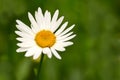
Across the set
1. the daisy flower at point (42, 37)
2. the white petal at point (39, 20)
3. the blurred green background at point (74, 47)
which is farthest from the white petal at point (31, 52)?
the blurred green background at point (74, 47)

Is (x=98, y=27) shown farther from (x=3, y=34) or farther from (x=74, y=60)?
(x=3, y=34)

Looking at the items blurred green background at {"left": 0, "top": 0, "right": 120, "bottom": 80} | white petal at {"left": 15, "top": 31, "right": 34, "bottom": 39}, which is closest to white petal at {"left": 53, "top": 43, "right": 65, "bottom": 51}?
white petal at {"left": 15, "top": 31, "right": 34, "bottom": 39}

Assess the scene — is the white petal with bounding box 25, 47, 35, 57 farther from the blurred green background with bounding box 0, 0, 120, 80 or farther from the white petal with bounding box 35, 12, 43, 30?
the blurred green background with bounding box 0, 0, 120, 80

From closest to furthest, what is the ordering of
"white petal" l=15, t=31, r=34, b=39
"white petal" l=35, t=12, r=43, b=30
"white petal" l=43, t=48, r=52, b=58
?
"white petal" l=43, t=48, r=52, b=58, "white petal" l=15, t=31, r=34, b=39, "white petal" l=35, t=12, r=43, b=30

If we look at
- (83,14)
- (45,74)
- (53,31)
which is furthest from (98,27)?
(53,31)

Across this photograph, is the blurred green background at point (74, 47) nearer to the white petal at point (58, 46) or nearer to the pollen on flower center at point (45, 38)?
the pollen on flower center at point (45, 38)

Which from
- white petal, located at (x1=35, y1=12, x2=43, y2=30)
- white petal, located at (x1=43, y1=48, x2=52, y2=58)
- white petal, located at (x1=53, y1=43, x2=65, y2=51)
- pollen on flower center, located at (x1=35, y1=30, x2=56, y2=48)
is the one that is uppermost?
white petal, located at (x1=35, y1=12, x2=43, y2=30)
